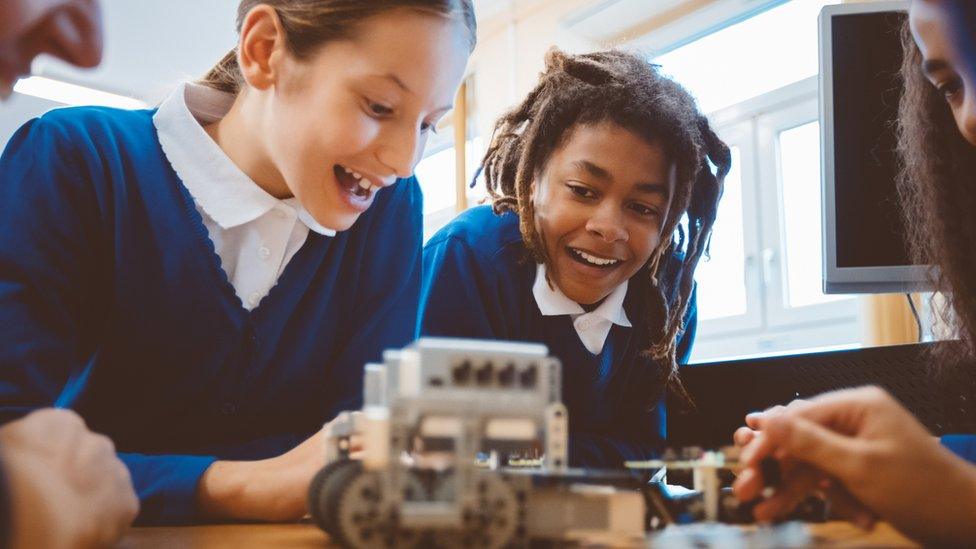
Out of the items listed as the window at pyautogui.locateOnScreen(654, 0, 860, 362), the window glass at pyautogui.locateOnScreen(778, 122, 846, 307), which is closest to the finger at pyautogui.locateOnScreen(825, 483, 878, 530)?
the window at pyautogui.locateOnScreen(654, 0, 860, 362)

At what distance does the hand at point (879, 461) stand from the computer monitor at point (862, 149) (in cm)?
88

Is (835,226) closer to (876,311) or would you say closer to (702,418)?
(702,418)

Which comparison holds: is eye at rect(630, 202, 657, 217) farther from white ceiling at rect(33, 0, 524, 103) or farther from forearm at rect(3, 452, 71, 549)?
white ceiling at rect(33, 0, 524, 103)

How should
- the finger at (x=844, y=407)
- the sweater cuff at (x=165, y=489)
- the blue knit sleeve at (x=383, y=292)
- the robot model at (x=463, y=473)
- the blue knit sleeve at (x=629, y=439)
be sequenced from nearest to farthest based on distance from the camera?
the robot model at (x=463, y=473) → the finger at (x=844, y=407) → the sweater cuff at (x=165, y=489) → the blue knit sleeve at (x=383, y=292) → the blue knit sleeve at (x=629, y=439)

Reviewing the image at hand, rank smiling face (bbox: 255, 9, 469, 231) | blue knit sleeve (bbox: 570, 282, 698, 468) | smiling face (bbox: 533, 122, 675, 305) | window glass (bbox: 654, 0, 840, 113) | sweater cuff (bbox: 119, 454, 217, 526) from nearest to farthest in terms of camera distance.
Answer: sweater cuff (bbox: 119, 454, 217, 526)
smiling face (bbox: 255, 9, 469, 231)
blue knit sleeve (bbox: 570, 282, 698, 468)
smiling face (bbox: 533, 122, 675, 305)
window glass (bbox: 654, 0, 840, 113)

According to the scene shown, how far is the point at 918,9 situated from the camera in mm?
1041

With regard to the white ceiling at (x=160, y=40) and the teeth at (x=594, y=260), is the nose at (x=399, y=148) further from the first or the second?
the white ceiling at (x=160, y=40)

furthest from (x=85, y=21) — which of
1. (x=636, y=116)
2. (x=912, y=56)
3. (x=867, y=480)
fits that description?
(x=912, y=56)

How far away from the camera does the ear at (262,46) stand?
118 centimetres

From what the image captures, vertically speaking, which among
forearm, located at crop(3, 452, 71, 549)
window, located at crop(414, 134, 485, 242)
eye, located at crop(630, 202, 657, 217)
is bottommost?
forearm, located at crop(3, 452, 71, 549)

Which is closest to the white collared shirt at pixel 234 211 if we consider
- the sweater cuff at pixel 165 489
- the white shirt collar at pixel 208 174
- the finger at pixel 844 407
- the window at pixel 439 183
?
the white shirt collar at pixel 208 174

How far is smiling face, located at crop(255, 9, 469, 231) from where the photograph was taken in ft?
3.60

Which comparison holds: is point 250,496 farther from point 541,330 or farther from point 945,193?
point 945,193

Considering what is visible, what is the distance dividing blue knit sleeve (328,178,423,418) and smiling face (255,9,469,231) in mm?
141
